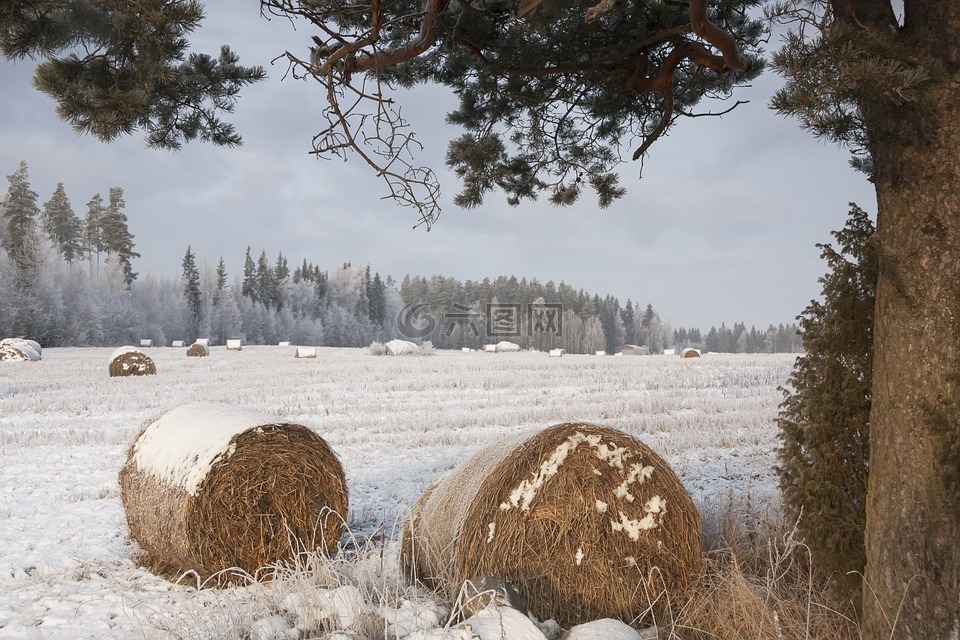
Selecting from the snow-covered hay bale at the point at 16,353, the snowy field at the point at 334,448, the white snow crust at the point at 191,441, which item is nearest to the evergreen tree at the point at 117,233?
the snow-covered hay bale at the point at 16,353

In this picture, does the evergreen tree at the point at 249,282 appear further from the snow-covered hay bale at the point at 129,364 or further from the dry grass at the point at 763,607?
the dry grass at the point at 763,607

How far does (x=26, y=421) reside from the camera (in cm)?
1253

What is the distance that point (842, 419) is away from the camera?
3.59 metres

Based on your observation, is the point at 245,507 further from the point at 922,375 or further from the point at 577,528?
the point at 922,375

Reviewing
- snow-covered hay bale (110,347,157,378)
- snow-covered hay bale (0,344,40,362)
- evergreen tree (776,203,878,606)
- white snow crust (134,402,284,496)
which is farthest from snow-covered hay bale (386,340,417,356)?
evergreen tree (776,203,878,606)

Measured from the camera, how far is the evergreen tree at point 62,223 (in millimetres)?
63000

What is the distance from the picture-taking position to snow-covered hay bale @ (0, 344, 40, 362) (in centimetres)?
2917

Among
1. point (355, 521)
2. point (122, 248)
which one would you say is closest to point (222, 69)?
point (355, 521)

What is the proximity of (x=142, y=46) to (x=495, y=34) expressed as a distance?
8.67ft

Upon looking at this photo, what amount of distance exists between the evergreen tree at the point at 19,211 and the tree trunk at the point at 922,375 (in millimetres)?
59144

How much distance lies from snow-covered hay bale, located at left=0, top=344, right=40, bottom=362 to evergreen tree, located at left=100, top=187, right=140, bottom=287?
128 ft

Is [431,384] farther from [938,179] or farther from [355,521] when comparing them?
[938,179]

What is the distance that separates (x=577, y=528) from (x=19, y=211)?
62.5 meters

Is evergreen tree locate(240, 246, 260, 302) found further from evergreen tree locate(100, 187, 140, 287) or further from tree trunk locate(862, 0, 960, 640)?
tree trunk locate(862, 0, 960, 640)
